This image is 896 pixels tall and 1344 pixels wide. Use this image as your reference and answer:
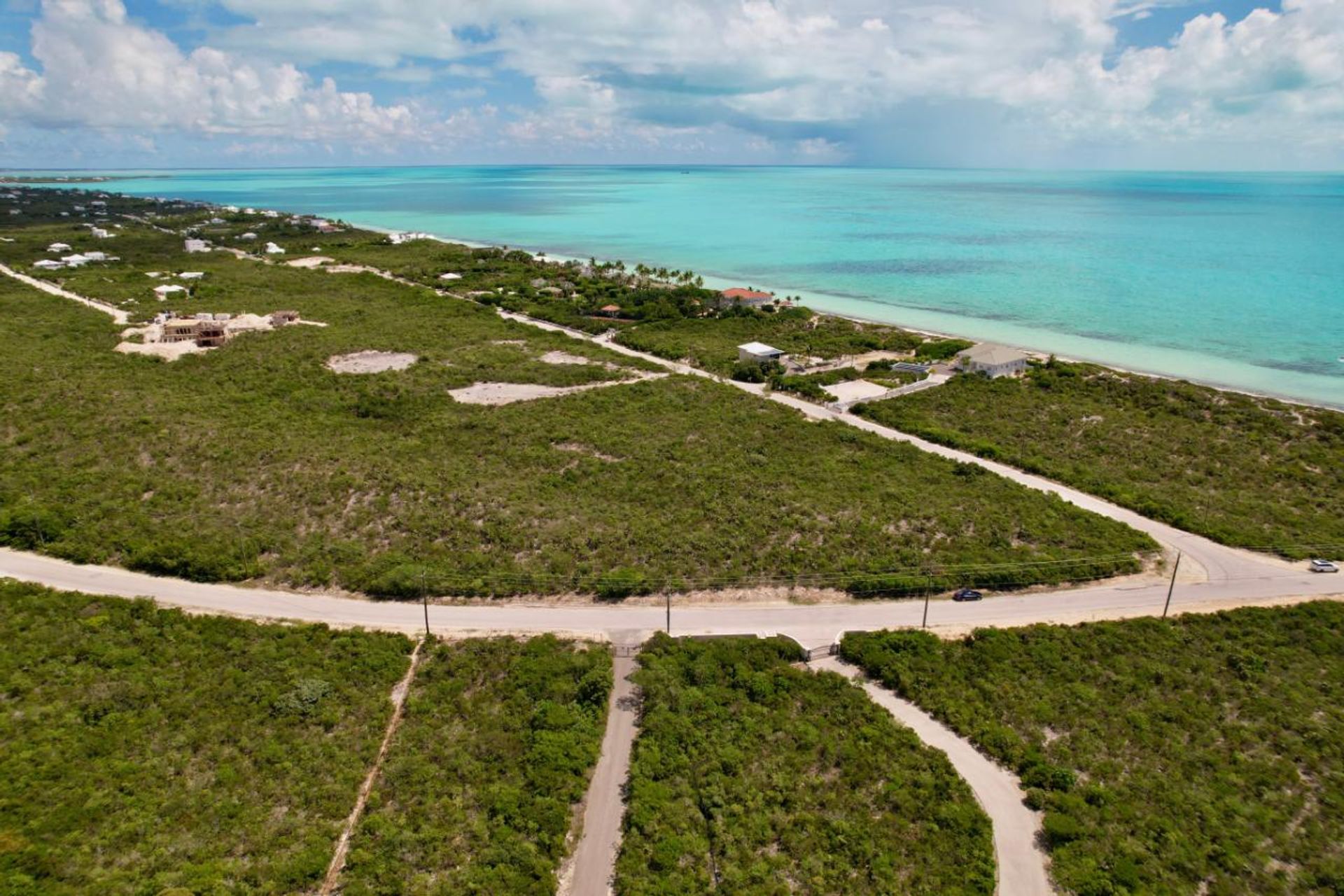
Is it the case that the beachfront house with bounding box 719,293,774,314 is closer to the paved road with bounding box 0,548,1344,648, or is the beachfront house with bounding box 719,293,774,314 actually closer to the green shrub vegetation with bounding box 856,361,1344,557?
the green shrub vegetation with bounding box 856,361,1344,557

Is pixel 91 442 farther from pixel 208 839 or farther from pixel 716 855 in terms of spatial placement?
pixel 716 855

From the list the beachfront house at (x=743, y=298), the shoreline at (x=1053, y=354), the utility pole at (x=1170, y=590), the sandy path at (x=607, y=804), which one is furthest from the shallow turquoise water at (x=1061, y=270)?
the sandy path at (x=607, y=804)

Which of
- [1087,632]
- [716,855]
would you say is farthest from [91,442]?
Answer: [1087,632]

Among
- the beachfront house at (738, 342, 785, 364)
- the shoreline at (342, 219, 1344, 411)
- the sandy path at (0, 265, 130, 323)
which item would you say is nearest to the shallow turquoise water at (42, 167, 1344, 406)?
the shoreline at (342, 219, 1344, 411)

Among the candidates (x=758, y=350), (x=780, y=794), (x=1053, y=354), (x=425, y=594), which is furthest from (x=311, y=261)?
(x=780, y=794)

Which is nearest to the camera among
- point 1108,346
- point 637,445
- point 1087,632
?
point 1087,632

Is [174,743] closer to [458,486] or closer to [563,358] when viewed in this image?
[458,486]
